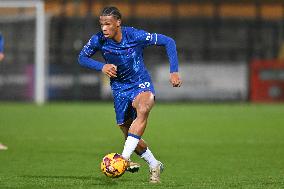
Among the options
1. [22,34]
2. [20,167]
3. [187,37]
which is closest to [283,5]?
[187,37]

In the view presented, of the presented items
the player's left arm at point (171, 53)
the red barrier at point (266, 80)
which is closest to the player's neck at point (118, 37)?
the player's left arm at point (171, 53)

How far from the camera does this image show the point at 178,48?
29.8 metres

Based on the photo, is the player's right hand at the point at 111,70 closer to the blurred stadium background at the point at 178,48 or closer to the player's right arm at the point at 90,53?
the player's right arm at the point at 90,53

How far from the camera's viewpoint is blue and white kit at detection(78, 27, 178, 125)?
31.9 feet

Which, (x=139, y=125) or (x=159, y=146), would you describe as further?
(x=159, y=146)

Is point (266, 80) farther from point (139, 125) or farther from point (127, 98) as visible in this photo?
point (139, 125)

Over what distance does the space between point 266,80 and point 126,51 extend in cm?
2000

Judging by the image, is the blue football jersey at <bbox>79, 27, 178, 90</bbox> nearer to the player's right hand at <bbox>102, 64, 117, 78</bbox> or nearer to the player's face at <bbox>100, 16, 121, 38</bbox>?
the player's face at <bbox>100, 16, 121, 38</bbox>

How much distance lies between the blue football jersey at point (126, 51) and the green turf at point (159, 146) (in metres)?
1.12

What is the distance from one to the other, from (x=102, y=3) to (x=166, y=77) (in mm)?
3576

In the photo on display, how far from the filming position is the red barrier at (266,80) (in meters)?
29.2

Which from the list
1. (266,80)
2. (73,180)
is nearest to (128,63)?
(73,180)

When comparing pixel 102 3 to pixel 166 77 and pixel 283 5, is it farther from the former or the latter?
pixel 283 5

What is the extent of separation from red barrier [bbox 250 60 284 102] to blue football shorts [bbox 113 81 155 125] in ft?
64.4
